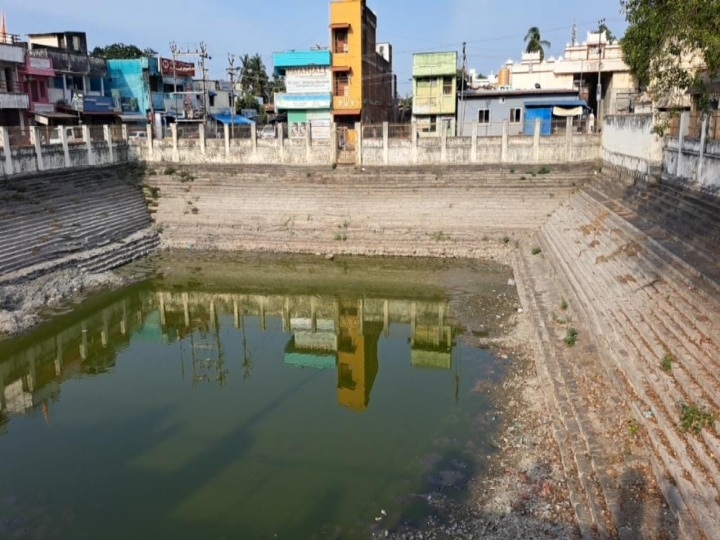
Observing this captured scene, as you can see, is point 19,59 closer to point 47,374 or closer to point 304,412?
point 47,374

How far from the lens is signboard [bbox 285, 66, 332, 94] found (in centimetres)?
3384

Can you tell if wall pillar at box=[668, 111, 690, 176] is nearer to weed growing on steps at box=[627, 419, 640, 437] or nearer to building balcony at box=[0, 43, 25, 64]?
weed growing on steps at box=[627, 419, 640, 437]

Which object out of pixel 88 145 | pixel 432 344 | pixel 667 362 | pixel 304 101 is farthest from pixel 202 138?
pixel 667 362

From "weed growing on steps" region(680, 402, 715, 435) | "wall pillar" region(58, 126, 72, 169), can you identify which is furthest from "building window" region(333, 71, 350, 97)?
"weed growing on steps" region(680, 402, 715, 435)

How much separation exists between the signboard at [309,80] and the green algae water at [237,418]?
19103 millimetres

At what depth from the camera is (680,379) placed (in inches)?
324

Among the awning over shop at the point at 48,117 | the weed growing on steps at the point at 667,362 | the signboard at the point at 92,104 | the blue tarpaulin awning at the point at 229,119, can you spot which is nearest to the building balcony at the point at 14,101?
the awning over shop at the point at 48,117

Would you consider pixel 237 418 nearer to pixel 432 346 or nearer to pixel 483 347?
pixel 432 346

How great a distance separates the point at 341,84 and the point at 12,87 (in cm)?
1621

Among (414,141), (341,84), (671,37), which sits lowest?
(414,141)

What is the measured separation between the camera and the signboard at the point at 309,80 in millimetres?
33844

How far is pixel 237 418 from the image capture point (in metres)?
11.1

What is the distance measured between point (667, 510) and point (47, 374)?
12.1 m

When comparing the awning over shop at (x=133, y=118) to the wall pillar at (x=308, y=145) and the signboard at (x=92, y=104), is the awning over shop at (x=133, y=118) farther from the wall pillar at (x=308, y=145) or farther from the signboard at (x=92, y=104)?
the wall pillar at (x=308, y=145)
